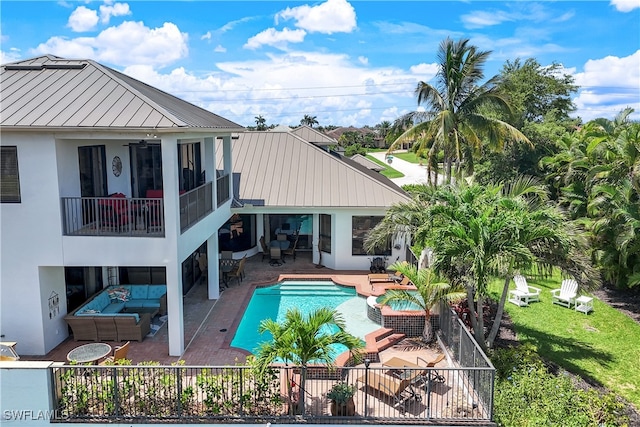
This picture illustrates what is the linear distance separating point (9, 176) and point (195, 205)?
16.1ft

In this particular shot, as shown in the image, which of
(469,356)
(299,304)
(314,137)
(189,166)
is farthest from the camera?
(314,137)

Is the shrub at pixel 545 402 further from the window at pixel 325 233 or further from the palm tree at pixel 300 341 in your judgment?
the window at pixel 325 233

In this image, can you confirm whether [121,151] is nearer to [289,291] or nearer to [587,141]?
[289,291]

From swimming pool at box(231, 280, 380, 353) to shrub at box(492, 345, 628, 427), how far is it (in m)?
4.68

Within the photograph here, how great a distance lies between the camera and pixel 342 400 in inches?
386

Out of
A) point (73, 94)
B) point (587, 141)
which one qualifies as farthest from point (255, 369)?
point (587, 141)

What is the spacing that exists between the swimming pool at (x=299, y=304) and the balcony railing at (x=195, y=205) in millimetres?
3791

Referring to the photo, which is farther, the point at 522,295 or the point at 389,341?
the point at 522,295

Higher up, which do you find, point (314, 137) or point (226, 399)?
point (314, 137)

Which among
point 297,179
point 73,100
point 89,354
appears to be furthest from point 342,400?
point 297,179

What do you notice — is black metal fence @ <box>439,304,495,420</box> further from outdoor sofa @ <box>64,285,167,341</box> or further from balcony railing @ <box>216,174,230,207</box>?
balcony railing @ <box>216,174,230,207</box>

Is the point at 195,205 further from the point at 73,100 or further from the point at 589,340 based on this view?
the point at 589,340

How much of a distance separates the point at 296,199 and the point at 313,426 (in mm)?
11726

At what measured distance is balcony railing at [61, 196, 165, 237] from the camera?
12.2 meters
